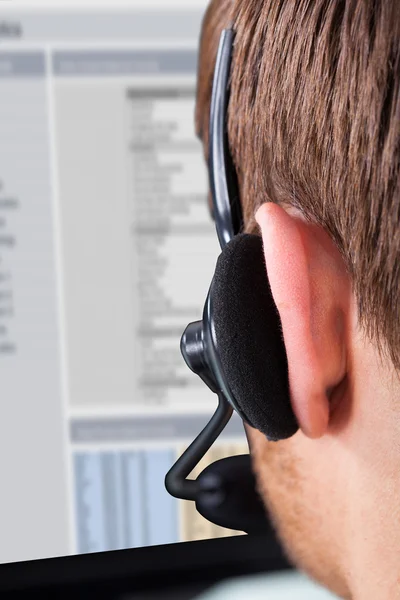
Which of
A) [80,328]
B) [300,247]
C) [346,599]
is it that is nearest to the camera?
[300,247]

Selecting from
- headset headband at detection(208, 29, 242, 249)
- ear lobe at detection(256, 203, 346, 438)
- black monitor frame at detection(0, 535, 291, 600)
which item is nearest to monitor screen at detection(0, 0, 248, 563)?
black monitor frame at detection(0, 535, 291, 600)

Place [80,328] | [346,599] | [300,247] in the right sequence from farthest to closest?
1. [80,328]
2. [346,599]
3. [300,247]

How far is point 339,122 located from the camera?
1.05 ft

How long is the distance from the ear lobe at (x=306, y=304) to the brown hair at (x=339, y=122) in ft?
0.05

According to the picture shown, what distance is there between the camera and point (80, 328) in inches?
24.5

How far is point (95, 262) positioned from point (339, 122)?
1.12 ft

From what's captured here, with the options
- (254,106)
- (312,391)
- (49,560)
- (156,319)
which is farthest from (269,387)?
(49,560)

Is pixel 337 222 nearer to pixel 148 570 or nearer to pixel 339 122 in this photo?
pixel 339 122

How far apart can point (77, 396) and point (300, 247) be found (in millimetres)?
349

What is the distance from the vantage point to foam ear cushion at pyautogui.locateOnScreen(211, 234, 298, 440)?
37cm

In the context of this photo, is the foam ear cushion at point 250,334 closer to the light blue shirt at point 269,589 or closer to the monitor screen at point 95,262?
the monitor screen at point 95,262

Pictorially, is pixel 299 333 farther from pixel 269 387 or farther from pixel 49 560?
pixel 49 560

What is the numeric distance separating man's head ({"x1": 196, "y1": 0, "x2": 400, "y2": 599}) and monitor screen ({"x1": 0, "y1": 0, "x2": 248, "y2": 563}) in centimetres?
19

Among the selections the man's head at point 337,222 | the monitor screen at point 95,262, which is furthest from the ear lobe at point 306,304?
the monitor screen at point 95,262
